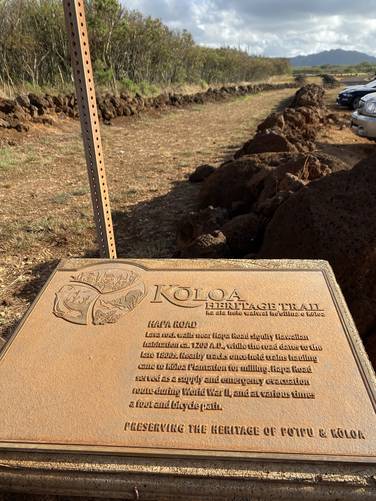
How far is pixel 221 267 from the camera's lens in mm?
2453

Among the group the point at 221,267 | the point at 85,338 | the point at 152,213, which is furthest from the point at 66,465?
the point at 152,213

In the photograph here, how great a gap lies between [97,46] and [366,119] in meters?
13.7

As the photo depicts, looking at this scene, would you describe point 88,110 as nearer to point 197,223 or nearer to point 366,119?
point 197,223

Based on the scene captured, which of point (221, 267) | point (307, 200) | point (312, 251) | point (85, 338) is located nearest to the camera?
point (85, 338)

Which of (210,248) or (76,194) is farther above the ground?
(210,248)

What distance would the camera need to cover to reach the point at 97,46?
61.3ft

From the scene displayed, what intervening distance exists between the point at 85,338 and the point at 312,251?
63.4 inches

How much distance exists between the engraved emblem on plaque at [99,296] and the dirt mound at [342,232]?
1.23m

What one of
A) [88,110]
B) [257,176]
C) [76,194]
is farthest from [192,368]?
[76,194]

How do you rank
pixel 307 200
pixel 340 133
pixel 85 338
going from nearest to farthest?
pixel 85 338 < pixel 307 200 < pixel 340 133

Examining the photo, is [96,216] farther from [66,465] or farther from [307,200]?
[66,465]

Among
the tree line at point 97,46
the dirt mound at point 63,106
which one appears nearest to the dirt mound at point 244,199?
the dirt mound at point 63,106

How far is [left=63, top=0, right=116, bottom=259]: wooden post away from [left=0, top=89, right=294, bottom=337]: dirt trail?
1.14 m

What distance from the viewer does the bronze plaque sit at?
158cm
